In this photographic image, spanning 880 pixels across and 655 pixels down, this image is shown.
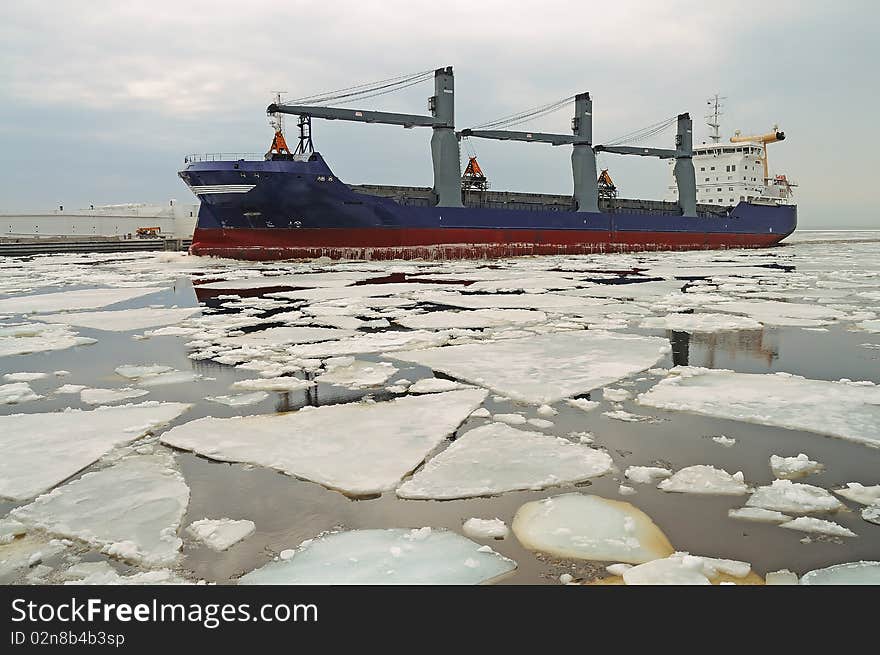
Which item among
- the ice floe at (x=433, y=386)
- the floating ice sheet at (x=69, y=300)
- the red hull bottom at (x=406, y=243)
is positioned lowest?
the ice floe at (x=433, y=386)

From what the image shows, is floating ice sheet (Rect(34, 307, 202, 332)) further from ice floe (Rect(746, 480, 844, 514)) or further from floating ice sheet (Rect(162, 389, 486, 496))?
ice floe (Rect(746, 480, 844, 514))

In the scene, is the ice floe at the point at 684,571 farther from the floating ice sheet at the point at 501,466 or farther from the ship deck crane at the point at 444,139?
the ship deck crane at the point at 444,139

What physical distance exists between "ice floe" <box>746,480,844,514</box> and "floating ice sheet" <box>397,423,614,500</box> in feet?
1.73

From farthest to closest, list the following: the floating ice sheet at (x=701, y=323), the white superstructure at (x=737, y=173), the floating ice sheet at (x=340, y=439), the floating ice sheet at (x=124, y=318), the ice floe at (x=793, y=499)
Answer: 1. the white superstructure at (x=737, y=173)
2. the floating ice sheet at (x=124, y=318)
3. the floating ice sheet at (x=701, y=323)
4. the floating ice sheet at (x=340, y=439)
5. the ice floe at (x=793, y=499)

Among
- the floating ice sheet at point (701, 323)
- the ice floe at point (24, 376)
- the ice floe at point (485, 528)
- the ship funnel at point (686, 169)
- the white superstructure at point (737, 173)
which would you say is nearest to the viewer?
the ice floe at point (485, 528)

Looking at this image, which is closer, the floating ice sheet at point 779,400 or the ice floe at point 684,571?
the ice floe at point 684,571

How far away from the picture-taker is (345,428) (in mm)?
2723

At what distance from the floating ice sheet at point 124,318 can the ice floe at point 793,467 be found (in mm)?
5600

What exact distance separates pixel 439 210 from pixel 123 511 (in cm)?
1835

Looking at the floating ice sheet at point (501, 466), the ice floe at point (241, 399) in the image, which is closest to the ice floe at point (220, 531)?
the floating ice sheet at point (501, 466)

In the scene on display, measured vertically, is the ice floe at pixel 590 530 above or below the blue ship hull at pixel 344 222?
below

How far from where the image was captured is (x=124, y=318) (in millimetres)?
6391

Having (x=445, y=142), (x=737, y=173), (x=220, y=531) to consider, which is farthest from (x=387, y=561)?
(x=737, y=173)

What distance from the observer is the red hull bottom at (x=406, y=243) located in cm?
1722
